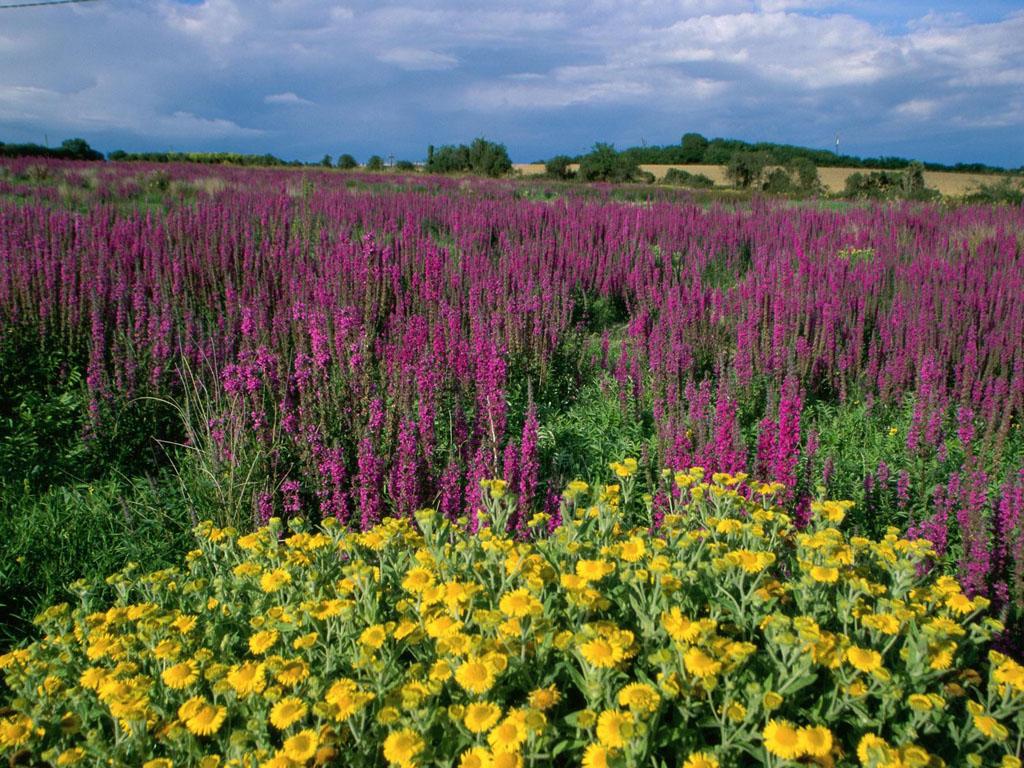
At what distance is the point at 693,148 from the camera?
53.2 meters

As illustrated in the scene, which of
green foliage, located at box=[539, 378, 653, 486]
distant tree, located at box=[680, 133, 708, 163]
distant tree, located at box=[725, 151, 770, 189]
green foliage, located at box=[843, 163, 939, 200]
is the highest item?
distant tree, located at box=[680, 133, 708, 163]

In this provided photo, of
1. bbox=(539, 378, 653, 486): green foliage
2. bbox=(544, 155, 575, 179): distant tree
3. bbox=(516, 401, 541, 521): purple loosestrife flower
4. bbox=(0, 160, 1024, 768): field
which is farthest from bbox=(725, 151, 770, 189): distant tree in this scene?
bbox=(516, 401, 541, 521): purple loosestrife flower

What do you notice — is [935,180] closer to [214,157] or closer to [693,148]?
[693,148]

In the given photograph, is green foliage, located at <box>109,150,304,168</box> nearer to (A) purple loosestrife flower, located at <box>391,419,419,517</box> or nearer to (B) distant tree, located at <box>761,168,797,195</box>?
(B) distant tree, located at <box>761,168,797,195</box>

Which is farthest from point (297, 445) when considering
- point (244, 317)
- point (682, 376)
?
point (682, 376)

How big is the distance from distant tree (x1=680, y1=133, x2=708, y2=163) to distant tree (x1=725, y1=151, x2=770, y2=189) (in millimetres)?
23213

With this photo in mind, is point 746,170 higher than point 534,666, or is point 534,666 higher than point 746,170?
point 746,170

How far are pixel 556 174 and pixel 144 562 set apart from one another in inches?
1367

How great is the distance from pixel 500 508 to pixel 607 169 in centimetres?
3411

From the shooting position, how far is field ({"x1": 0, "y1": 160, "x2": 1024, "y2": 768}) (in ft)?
5.08

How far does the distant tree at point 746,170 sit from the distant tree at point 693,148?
76.2 ft

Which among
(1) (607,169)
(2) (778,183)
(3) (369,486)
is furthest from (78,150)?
(3) (369,486)

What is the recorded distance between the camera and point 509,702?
5.72ft

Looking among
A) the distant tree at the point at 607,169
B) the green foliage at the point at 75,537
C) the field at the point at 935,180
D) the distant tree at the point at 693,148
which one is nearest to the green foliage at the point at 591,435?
the green foliage at the point at 75,537
